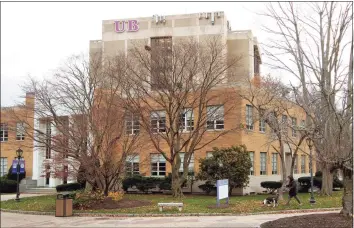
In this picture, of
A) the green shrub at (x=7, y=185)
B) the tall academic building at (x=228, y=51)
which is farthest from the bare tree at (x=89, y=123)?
the green shrub at (x=7, y=185)

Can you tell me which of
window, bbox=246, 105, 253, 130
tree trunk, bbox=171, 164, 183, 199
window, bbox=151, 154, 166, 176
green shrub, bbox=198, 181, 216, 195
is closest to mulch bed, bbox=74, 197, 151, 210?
tree trunk, bbox=171, 164, 183, 199

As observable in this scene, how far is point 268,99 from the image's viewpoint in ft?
91.8

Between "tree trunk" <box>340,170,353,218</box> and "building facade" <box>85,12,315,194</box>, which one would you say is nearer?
"tree trunk" <box>340,170,353,218</box>

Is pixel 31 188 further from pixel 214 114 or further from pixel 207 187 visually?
pixel 214 114

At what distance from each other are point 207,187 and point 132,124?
7489 millimetres

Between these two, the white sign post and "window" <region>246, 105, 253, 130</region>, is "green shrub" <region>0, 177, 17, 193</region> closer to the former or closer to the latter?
"window" <region>246, 105, 253, 130</region>

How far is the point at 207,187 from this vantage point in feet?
102

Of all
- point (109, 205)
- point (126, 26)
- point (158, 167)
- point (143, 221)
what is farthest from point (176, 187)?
point (126, 26)

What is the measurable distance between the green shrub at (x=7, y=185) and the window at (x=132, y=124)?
16246 mm

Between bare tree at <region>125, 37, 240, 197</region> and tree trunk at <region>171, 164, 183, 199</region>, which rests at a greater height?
bare tree at <region>125, 37, 240, 197</region>

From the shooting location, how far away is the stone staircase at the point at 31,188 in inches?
1549

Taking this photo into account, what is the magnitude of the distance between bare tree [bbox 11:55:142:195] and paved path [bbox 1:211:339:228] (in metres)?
3.66

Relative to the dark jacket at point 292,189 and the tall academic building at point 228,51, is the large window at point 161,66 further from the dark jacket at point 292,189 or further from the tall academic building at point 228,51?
the dark jacket at point 292,189

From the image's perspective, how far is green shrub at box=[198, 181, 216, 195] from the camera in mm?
30533
